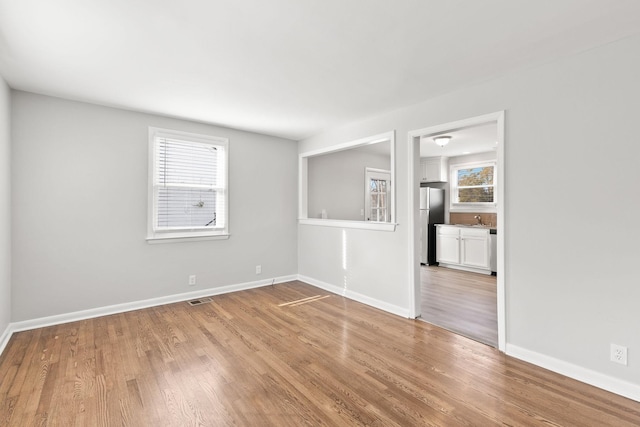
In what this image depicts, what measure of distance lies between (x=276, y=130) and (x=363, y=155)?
2.36 metres

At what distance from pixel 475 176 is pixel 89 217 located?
712cm

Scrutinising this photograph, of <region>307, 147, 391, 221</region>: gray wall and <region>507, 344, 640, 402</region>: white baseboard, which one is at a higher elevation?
<region>307, 147, 391, 221</region>: gray wall

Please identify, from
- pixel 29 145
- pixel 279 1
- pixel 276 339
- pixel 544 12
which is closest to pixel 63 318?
pixel 29 145

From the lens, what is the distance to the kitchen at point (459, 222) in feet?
14.8

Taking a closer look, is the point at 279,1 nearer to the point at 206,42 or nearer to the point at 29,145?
the point at 206,42

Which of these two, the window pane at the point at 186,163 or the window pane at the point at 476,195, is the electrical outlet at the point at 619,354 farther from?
the window pane at the point at 476,195

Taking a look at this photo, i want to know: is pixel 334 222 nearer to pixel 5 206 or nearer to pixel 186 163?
pixel 186 163

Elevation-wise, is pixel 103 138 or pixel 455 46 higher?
pixel 455 46

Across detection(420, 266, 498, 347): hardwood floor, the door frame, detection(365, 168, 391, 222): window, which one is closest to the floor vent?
the door frame

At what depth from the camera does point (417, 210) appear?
11.7ft

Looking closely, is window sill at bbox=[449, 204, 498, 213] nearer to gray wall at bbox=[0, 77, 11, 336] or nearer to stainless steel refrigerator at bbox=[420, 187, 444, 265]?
stainless steel refrigerator at bbox=[420, 187, 444, 265]

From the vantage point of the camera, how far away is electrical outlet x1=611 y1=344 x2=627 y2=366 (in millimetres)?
2131

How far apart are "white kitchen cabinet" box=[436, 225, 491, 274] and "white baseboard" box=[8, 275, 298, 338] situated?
3.89m

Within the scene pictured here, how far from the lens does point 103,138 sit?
3615 millimetres
